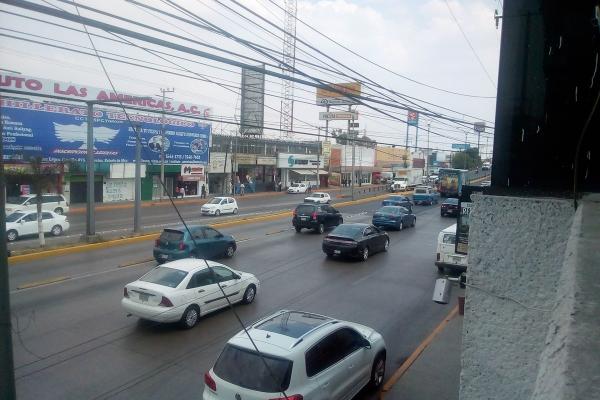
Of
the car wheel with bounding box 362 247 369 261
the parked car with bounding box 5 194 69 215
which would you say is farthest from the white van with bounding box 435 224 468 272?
the parked car with bounding box 5 194 69 215

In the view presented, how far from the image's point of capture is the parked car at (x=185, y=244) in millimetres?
16391

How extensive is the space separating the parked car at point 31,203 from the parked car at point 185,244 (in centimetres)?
1245

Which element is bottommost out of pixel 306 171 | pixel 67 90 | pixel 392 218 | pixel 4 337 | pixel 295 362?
pixel 392 218

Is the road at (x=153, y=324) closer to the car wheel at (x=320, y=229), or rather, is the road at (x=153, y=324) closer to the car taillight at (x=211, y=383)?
the car taillight at (x=211, y=383)

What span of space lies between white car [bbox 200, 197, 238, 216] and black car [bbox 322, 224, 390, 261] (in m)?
17.5

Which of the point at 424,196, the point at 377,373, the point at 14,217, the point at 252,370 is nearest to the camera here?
the point at 252,370

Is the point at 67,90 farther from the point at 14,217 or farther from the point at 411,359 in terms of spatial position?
the point at 411,359

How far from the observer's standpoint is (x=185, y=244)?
16516mm

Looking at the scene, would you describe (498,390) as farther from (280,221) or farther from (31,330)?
(280,221)

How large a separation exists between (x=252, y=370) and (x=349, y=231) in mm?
13092

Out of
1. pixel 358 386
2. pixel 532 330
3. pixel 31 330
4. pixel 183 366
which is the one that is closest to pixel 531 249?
pixel 532 330

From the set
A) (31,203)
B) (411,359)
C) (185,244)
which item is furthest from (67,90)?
(411,359)

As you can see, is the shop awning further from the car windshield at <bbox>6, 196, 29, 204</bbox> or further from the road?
the road

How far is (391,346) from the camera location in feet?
31.8
